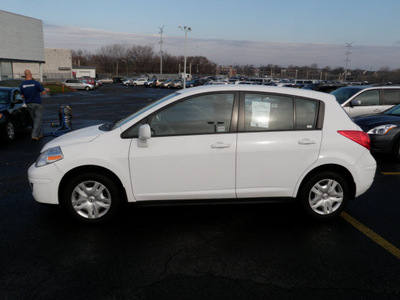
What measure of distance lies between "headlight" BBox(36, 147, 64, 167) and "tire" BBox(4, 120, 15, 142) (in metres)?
5.62

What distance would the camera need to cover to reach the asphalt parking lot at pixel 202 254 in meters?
2.88

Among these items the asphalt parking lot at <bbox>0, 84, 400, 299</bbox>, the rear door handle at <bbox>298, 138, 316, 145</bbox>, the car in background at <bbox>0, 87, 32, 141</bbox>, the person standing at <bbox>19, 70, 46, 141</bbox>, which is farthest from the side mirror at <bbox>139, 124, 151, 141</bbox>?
the person standing at <bbox>19, 70, 46, 141</bbox>

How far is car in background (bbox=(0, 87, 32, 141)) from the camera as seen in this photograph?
8.73 meters

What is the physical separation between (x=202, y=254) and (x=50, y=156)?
2.09 metres

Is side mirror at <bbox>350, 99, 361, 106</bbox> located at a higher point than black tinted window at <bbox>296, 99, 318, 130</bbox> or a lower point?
lower

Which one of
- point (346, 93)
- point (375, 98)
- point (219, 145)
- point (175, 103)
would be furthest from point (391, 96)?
point (175, 103)

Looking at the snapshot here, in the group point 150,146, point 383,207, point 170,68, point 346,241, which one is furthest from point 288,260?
point 170,68

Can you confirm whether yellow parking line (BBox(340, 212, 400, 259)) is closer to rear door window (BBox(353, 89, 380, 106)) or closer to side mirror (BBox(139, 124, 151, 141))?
side mirror (BBox(139, 124, 151, 141))

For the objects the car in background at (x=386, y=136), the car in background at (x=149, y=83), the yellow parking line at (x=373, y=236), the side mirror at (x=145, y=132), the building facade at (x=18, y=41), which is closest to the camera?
the yellow parking line at (x=373, y=236)

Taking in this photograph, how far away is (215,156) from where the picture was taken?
392 centimetres

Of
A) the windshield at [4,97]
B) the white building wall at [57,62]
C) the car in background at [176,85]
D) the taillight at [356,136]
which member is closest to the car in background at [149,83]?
the car in background at [176,85]

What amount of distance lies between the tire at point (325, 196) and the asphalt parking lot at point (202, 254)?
0.17m

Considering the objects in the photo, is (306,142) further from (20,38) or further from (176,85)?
(20,38)

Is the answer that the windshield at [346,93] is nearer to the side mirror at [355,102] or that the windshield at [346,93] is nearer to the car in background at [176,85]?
the side mirror at [355,102]
